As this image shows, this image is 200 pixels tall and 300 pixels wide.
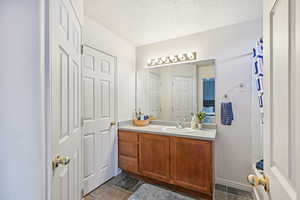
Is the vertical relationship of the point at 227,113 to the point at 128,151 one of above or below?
above

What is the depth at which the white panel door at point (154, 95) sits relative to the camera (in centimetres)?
277

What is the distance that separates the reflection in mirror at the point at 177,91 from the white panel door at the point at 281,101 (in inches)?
64.6

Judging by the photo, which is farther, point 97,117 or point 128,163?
point 128,163

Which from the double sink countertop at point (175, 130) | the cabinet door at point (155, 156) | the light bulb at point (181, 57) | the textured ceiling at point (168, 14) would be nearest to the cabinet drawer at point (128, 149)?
the cabinet door at point (155, 156)

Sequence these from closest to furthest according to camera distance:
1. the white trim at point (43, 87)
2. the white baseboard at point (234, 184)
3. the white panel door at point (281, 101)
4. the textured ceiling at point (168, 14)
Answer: the white panel door at point (281, 101) < the white trim at point (43, 87) < the textured ceiling at point (168, 14) < the white baseboard at point (234, 184)

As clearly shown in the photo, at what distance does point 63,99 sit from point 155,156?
5.13ft

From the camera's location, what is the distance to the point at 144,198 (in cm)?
174

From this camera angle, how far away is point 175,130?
2.20 m

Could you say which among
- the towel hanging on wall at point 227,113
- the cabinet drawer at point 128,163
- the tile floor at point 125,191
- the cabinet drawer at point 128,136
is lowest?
the tile floor at point 125,191

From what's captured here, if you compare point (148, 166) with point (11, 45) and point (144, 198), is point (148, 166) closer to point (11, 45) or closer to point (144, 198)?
point (144, 198)

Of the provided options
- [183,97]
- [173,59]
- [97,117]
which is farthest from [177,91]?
[97,117]

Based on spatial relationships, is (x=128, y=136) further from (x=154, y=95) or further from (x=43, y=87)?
(x=43, y=87)

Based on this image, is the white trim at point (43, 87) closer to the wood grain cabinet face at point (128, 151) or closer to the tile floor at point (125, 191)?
the tile floor at point (125, 191)

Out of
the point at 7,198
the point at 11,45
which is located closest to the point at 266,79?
the point at 11,45
